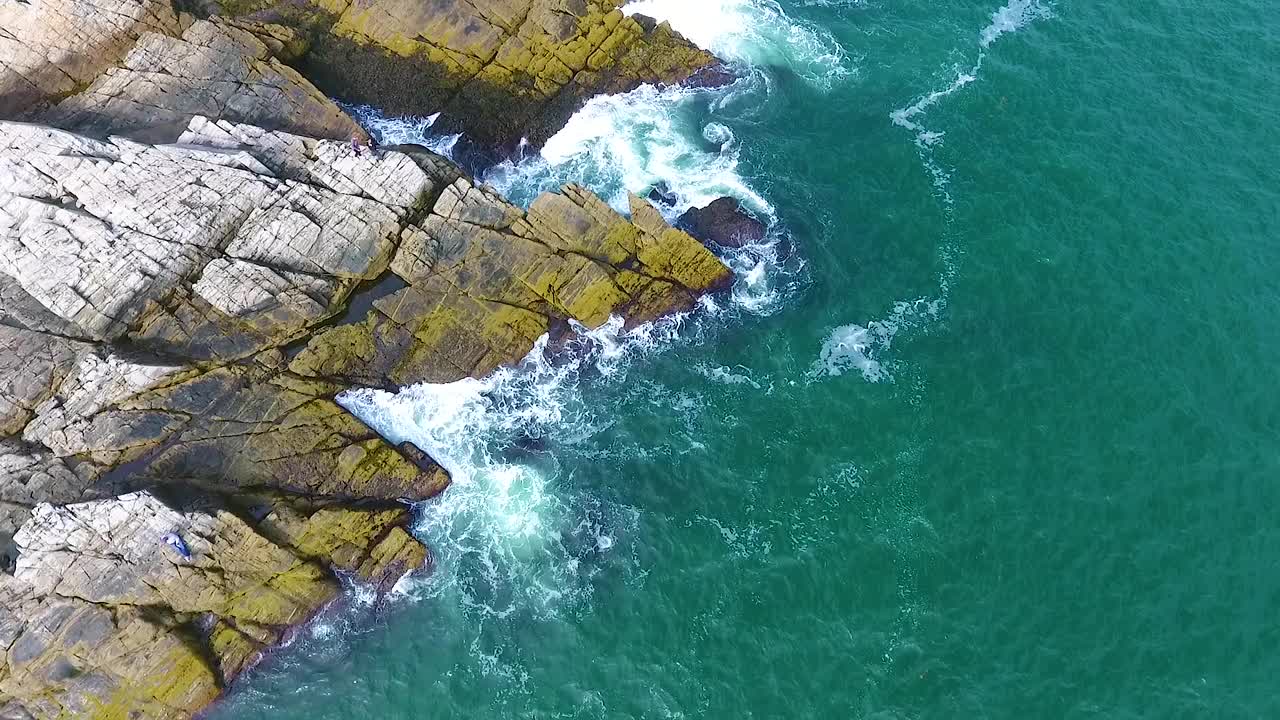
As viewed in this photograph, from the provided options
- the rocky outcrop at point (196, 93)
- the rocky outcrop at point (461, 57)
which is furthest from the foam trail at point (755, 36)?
the rocky outcrop at point (196, 93)

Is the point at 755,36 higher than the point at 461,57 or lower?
higher

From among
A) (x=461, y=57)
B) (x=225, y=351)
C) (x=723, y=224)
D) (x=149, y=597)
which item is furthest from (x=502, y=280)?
(x=149, y=597)

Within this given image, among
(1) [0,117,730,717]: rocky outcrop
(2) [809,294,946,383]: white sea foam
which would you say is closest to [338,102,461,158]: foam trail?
(1) [0,117,730,717]: rocky outcrop

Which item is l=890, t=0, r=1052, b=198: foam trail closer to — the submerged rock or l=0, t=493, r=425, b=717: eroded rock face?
the submerged rock

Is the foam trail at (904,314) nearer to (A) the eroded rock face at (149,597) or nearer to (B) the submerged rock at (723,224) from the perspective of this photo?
Answer: (B) the submerged rock at (723,224)

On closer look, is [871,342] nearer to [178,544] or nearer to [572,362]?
[572,362]

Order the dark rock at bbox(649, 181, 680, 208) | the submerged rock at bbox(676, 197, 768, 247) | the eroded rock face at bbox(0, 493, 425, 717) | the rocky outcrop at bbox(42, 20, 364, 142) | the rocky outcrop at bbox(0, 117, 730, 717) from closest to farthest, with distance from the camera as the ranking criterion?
the eroded rock face at bbox(0, 493, 425, 717), the rocky outcrop at bbox(0, 117, 730, 717), the rocky outcrop at bbox(42, 20, 364, 142), the submerged rock at bbox(676, 197, 768, 247), the dark rock at bbox(649, 181, 680, 208)
